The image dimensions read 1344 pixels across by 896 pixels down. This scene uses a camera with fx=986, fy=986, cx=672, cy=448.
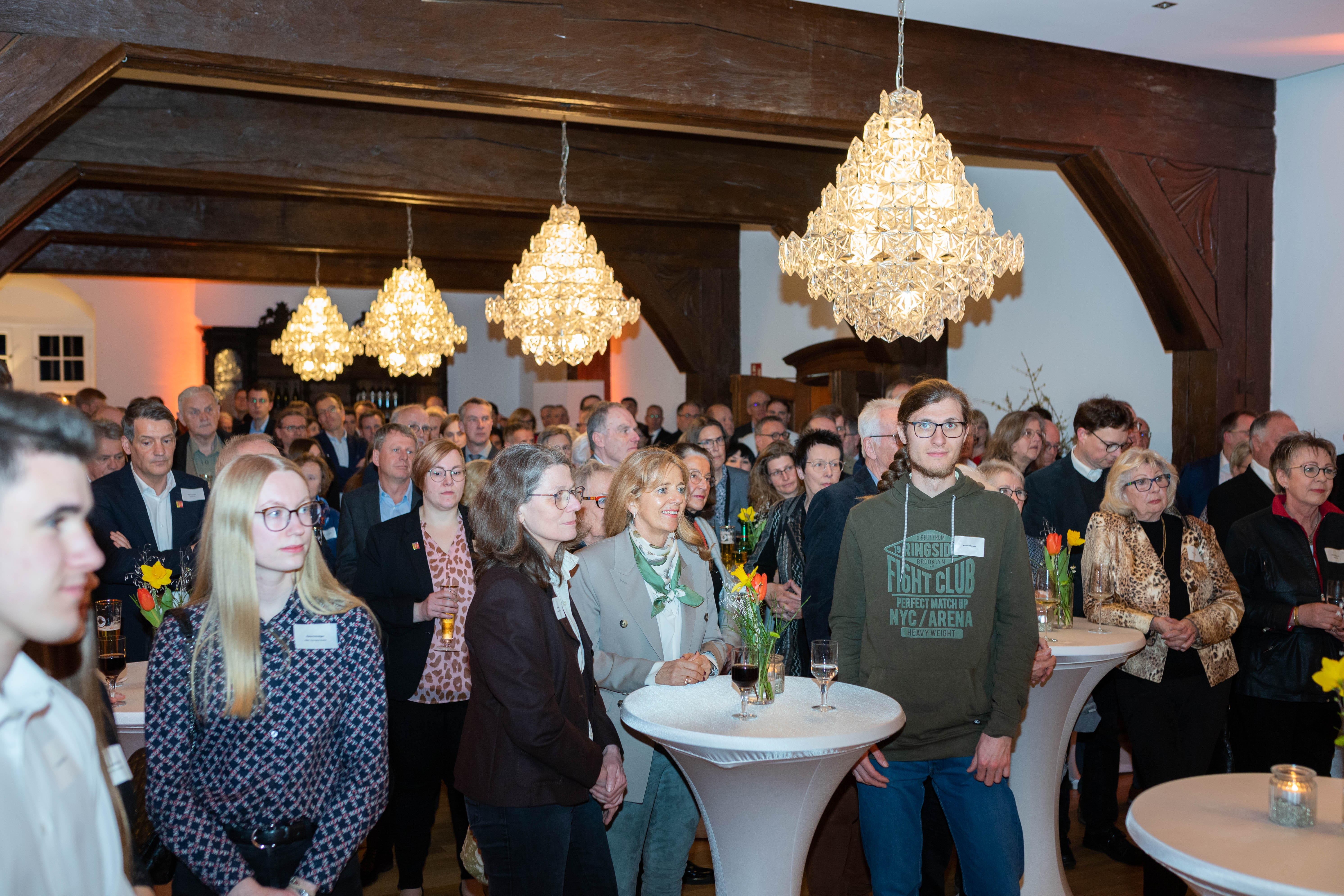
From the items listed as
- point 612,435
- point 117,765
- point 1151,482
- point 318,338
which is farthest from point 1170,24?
point 318,338

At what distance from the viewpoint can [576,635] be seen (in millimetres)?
2541

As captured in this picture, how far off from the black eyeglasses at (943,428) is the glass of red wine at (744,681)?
31.2 inches

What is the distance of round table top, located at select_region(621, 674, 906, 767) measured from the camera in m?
2.36

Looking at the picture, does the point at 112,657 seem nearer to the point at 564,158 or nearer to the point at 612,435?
the point at 612,435

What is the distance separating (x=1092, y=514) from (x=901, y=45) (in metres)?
2.40

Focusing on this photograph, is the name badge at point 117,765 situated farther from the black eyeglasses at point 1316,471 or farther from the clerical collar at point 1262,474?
the clerical collar at point 1262,474

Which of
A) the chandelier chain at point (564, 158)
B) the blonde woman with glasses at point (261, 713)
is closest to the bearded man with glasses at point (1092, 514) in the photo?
the blonde woman with glasses at point (261, 713)

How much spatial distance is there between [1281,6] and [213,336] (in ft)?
48.1

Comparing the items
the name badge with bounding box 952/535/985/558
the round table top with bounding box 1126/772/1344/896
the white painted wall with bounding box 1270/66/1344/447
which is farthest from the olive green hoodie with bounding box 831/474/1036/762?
the white painted wall with bounding box 1270/66/1344/447

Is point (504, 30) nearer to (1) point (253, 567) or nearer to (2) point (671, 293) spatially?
(1) point (253, 567)

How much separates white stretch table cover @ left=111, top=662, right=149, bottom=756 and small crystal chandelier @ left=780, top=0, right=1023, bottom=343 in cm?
304

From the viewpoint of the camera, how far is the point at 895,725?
2.46 meters

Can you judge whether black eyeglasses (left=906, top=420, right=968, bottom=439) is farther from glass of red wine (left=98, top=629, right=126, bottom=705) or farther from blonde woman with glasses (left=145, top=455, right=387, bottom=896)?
glass of red wine (left=98, top=629, right=126, bottom=705)

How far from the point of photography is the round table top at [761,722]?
2357 mm
